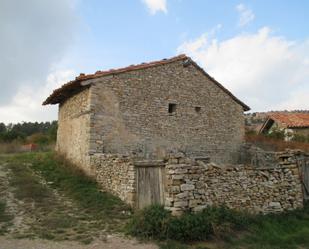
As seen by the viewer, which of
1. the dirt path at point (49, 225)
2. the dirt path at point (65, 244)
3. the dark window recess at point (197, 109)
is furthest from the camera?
the dark window recess at point (197, 109)

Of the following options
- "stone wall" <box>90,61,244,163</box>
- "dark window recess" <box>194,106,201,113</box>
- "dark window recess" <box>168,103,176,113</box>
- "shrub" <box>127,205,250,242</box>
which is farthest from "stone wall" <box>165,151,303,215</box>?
"dark window recess" <box>194,106,201,113</box>

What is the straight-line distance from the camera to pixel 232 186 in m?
8.90

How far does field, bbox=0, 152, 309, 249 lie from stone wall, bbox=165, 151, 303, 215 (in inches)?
14.3

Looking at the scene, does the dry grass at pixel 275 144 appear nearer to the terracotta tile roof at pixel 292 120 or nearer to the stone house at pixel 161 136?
the stone house at pixel 161 136

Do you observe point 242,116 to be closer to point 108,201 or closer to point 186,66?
point 186,66

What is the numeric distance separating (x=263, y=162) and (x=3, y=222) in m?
11.7

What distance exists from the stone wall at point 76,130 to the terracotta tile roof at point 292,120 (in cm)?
1636

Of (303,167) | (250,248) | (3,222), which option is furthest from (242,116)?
(3,222)

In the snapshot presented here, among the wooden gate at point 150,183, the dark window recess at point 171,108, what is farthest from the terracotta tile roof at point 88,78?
the wooden gate at point 150,183

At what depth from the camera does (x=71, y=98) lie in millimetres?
14984

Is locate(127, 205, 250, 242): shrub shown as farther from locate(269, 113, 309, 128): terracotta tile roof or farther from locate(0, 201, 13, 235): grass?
locate(269, 113, 309, 128): terracotta tile roof

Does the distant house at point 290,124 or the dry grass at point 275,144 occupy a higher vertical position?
the distant house at point 290,124

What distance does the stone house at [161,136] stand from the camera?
8461 millimetres

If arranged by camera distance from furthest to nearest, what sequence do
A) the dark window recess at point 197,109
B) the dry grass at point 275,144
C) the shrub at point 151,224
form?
the dry grass at point 275,144 < the dark window recess at point 197,109 < the shrub at point 151,224
